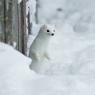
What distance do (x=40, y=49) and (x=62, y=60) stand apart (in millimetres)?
549

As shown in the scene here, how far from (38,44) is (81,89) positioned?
348 cm

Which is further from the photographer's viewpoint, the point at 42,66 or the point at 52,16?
the point at 52,16

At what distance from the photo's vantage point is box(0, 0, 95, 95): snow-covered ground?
392cm

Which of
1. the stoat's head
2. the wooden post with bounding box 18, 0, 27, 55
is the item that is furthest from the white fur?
the wooden post with bounding box 18, 0, 27, 55

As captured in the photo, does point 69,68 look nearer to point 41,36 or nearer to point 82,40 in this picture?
point 41,36

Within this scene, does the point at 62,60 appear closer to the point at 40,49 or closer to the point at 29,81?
the point at 40,49

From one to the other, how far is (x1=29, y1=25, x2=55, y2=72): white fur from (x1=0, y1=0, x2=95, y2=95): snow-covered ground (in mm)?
146

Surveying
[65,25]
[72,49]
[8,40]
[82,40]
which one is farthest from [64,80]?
[65,25]

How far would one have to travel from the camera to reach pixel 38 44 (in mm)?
7379

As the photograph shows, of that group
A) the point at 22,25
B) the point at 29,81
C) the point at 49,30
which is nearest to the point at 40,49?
the point at 49,30

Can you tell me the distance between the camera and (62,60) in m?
7.73

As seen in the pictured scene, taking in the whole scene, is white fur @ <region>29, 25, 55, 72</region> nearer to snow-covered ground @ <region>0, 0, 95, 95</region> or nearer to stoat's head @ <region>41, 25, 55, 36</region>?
stoat's head @ <region>41, 25, 55, 36</region>

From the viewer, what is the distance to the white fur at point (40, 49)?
7.21 m

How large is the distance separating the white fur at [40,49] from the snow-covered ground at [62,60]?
0.15 metres
